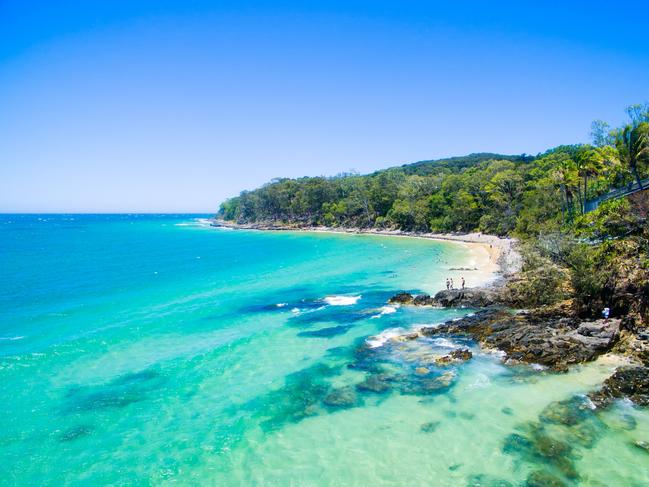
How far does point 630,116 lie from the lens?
3078cm

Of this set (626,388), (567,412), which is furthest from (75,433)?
(626,388)

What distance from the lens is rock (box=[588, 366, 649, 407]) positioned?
52.1 ft

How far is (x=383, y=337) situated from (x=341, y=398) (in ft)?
27.6

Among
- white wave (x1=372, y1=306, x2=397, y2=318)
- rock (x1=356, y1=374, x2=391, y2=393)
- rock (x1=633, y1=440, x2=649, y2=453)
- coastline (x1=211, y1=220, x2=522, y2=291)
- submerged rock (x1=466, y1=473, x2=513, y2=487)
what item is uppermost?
coastline (x1=211, y1=220, x2=522, y2=291)

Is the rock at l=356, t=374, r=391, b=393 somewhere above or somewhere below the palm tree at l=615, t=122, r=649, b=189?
below

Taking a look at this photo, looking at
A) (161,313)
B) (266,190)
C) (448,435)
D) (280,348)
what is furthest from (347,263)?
(266,190)

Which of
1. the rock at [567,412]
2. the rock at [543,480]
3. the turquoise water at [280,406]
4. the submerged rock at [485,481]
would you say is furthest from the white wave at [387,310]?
the rock at [543,480]

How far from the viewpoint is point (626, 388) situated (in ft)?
54.1

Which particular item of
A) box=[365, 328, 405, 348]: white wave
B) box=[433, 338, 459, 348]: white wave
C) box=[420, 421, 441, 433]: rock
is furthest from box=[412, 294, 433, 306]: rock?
box=[420, 421, 441, 433]: rock

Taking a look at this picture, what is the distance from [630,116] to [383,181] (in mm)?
93617

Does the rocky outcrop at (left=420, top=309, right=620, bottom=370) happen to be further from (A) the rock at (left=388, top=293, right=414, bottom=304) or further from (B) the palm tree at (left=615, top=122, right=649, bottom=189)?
(B) the palm tree at (left=615, top=122, right=649, bottom=189)

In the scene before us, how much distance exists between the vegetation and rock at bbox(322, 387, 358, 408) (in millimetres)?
16393

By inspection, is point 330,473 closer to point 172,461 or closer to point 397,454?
point 397,454

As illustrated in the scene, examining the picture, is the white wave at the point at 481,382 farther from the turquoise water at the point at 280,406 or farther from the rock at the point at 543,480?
the rock at the point at 543,480
